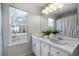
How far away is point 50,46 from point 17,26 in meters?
0.59

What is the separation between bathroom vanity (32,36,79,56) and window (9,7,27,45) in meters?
0.20

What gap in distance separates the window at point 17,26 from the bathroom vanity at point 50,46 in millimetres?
197

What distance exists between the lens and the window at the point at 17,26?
3.78 ft

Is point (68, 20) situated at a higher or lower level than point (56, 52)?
higher

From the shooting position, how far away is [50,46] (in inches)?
47.8

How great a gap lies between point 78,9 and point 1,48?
128 cm

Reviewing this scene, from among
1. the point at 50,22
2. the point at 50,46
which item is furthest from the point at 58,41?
the point at 50,22

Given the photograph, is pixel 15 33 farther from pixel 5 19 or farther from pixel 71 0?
pixel 71 0

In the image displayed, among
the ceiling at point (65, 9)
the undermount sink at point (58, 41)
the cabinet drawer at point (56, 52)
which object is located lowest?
the cabinet drawer at point (56, 52)

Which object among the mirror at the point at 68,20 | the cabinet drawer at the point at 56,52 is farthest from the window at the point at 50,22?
the cabinet drawer at the point at 56,52

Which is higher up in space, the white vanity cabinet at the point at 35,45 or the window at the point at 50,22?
the window at the point at 50,22

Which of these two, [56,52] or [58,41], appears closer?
[56,52]

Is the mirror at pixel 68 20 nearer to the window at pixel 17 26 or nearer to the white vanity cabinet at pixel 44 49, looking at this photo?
the white vanity cabinet at pixel 44 49

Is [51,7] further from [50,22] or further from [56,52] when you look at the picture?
[56,52]
